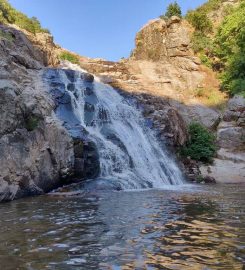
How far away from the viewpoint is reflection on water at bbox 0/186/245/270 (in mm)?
5863

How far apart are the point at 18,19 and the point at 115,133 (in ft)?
56.2

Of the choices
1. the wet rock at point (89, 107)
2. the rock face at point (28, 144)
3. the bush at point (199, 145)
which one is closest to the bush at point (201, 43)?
the bush at point (199, 145)

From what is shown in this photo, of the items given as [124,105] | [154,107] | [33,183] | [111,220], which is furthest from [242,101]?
[111,220]

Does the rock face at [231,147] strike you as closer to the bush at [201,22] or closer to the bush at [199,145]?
the bush at [199,145]

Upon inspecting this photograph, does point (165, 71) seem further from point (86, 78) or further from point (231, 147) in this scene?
point (86, 78)

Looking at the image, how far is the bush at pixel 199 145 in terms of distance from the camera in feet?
75.2

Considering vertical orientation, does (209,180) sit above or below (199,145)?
below

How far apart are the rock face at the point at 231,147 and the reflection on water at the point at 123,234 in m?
9.66

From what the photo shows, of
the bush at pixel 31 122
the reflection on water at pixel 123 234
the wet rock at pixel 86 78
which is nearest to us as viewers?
the reflection on water at pixel 123 234

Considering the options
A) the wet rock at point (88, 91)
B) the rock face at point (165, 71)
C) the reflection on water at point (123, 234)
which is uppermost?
the rock face at point (165, 71)

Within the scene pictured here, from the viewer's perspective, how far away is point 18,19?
3138cm

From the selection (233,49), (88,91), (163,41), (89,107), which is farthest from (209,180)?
(163,41)

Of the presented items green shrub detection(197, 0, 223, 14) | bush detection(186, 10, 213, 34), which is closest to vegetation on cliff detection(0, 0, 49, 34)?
bush detection(186, 10, 213, 34)

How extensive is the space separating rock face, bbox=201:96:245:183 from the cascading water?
107 inches
